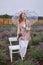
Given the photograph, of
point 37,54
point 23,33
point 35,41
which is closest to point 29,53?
point 37,54

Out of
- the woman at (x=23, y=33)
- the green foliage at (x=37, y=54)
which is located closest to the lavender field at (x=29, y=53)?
the green foliage at (x=37, y=54)

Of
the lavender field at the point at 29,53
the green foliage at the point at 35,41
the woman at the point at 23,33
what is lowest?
the lavender field at the point at 29,53

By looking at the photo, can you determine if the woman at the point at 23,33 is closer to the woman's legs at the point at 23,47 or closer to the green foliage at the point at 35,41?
the woman's legs at the point at 23,47

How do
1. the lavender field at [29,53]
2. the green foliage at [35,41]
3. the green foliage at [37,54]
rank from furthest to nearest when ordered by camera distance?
the green foliage at [35,41] → the green foliage at [37,54] → the lavender field at [29,53]

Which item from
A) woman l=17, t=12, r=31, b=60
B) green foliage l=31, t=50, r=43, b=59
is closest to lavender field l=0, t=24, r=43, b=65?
green foliage l=31, t=50, r=43, b=59

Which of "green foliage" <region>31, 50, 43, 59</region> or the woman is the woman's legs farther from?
"green foliage" <region>31, 50, 43, 59</region>

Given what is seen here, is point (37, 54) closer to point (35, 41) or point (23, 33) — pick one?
point (23, 33)

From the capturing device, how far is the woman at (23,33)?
3573 mm

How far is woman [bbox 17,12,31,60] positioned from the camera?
357cm

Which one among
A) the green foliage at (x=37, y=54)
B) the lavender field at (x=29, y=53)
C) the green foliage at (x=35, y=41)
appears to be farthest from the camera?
→ the green foliage at (x=35, y=41)

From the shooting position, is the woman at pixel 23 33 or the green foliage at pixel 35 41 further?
the green foliage at pixel 35 41

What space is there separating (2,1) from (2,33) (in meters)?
2.47

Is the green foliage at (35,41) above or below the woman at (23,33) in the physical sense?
below

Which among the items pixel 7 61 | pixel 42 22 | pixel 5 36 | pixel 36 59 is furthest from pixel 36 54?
pixel 42 22
